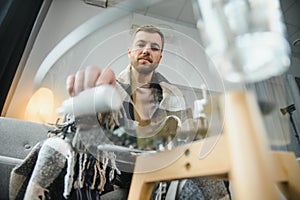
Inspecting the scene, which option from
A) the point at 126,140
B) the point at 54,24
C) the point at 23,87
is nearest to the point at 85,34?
the point at 126,140

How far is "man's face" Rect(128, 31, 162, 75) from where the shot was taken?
506mm

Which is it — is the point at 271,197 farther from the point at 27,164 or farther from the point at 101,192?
the point at 27,164

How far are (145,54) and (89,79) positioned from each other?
188mm

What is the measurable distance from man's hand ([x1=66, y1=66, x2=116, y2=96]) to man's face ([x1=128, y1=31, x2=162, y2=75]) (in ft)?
0.37

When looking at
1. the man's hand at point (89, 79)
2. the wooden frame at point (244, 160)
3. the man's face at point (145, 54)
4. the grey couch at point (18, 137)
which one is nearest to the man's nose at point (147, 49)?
the man's face at point (145, 54)

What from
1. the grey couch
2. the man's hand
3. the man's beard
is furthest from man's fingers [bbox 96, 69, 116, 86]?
the grey couch

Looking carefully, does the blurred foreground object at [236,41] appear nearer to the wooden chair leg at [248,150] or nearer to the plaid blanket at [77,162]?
the wooden chair leg at [248,150]

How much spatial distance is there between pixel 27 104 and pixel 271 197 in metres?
1.27

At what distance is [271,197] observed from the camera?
8.6 inches

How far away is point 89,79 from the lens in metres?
0.36

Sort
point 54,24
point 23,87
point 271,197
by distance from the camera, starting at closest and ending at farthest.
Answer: point 271,197 < point 23,87 < point 54,24

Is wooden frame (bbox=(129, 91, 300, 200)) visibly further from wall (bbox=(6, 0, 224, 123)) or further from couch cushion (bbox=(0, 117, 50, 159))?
couch cushion (bbox=(0, 117, 50, 159))

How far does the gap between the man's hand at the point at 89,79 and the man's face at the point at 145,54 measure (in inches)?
4.5

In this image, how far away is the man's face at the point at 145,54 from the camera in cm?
51
